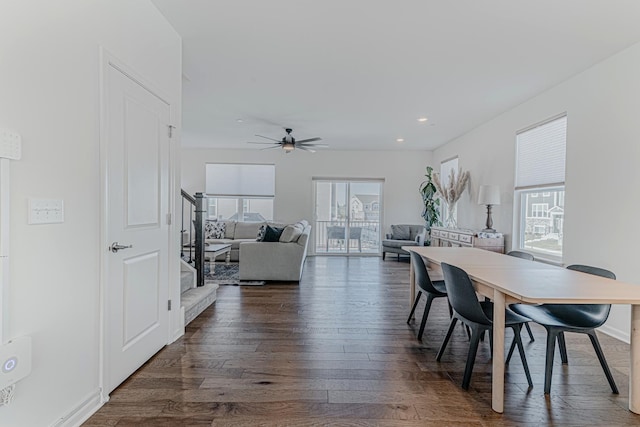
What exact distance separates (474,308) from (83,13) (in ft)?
9.25

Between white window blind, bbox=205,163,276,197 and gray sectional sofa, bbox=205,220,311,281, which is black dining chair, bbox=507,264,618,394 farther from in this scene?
white window blind, bbox=205,163,276,197

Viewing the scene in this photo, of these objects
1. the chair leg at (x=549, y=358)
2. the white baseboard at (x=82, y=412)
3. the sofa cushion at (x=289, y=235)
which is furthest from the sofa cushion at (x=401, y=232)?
the white baseboard at (x=82, y=412)

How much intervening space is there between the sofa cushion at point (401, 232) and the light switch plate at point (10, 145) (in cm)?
727

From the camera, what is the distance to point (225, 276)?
565cm

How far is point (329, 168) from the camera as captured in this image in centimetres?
835

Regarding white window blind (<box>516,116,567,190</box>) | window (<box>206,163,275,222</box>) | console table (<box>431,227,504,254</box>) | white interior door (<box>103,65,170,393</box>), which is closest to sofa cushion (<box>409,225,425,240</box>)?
console table (<box>431,227,504,254</box>)

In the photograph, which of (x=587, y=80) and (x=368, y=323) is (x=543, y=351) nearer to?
(x=368, y=323)

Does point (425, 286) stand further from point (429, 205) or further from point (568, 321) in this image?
point (429, 205)

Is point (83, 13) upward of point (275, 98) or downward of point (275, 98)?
downward

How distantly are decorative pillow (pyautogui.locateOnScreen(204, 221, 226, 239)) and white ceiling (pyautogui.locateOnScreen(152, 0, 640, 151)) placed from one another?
299cm

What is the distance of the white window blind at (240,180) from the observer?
27.4 feet

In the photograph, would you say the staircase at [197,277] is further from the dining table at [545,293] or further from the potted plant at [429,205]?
the potted plant at [429,205]

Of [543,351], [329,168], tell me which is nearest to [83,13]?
[543,351]

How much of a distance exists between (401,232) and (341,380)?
6014 mm
